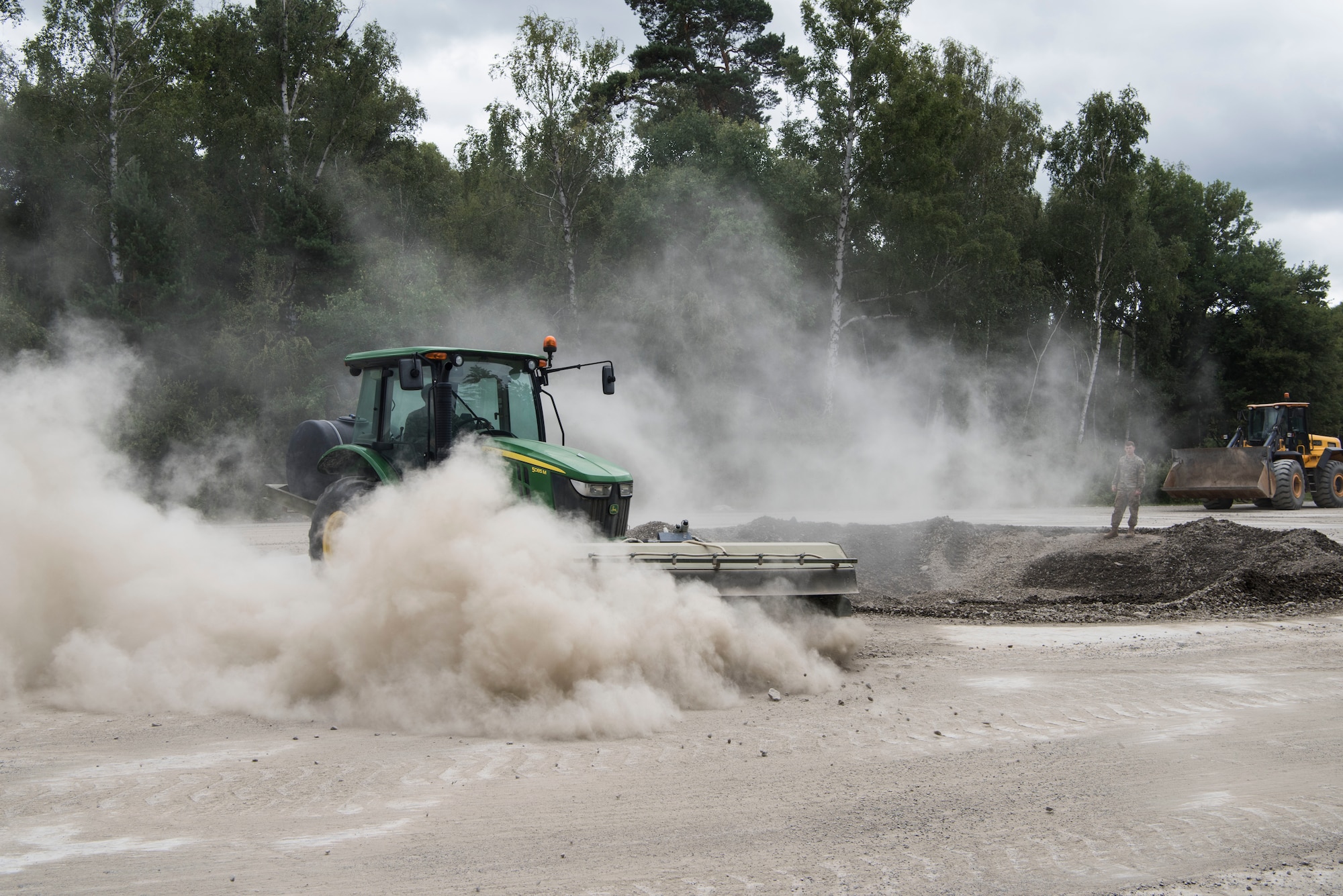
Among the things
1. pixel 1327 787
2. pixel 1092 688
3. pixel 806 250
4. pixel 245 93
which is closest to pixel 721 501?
pixel 806 250

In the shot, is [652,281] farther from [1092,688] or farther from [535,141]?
[1092,688]

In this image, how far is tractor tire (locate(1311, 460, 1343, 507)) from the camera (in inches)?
1118

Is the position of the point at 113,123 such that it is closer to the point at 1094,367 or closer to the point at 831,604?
the point at 831,604

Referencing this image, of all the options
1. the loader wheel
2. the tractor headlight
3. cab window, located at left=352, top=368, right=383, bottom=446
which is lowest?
the loader wheel

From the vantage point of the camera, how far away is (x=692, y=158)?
35250mm

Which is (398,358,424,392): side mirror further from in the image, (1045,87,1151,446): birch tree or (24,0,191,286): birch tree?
(1045,87,1151,446): birch tree

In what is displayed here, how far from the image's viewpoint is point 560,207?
3316cm

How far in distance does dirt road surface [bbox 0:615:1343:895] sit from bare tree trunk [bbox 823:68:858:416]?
25.3m

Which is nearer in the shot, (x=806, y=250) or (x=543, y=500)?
(x=543, y=500)

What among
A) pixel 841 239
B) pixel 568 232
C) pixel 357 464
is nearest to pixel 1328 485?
pixel 841 239

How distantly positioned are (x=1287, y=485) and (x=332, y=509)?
2578 cm

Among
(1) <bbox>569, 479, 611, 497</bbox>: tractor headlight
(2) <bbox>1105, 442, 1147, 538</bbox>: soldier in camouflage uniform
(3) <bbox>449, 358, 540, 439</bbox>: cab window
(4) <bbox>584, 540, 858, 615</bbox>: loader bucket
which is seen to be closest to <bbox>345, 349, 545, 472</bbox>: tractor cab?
(3) <bbox>449, 358, 540, 439</bbox>: cab window

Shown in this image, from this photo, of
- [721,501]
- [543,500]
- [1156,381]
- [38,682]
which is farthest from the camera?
[1156,381]

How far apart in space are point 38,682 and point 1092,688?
313 inches
